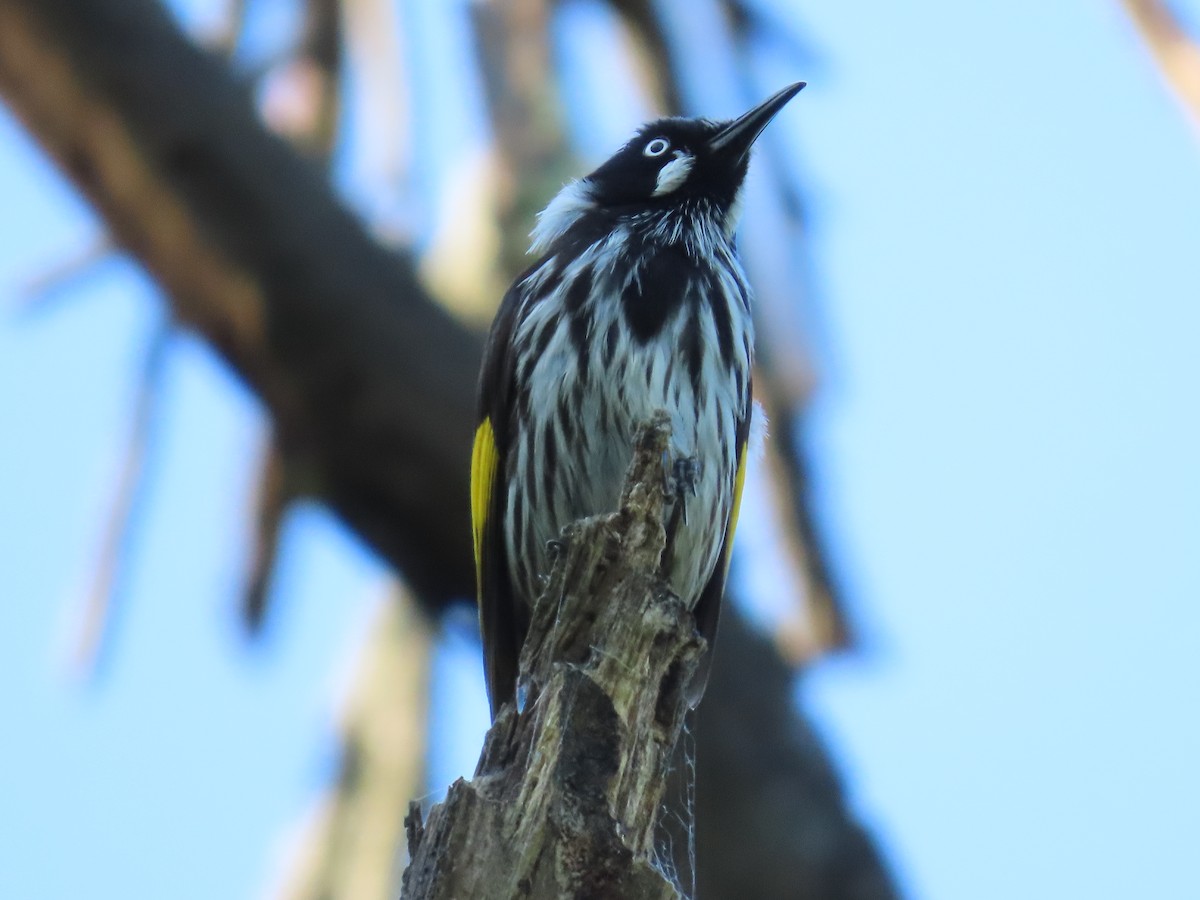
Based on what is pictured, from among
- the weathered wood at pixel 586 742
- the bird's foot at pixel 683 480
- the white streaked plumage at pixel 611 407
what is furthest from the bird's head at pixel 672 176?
the weathered wood at pixel 586 742

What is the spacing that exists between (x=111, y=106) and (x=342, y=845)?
9.25 feet

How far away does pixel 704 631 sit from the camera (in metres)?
5.47

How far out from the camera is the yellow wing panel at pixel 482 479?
17.3 ft

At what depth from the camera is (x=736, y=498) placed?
5559mm

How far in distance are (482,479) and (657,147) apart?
1442 mm

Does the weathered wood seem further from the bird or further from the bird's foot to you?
the bird

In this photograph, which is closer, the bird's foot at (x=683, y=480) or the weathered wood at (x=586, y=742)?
the weathered wood at (x=586, y=742)

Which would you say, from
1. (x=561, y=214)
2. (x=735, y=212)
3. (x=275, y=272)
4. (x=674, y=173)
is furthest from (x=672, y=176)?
(x=275, y=272)

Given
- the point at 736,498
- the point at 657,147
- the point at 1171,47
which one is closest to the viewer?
the point at 1171,47

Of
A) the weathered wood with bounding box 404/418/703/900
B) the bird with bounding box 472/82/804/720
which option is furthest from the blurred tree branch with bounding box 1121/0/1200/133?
the weathered wood with bounding box 404/418/703/900

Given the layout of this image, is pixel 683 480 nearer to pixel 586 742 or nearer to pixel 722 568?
pixel 722 568

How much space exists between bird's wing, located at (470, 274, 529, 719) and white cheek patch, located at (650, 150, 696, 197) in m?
0.73

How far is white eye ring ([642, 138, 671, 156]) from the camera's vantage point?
5.96 meters

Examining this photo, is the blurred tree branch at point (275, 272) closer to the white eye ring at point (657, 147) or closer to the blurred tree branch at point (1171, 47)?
the white eye ring at point (657, 147)
